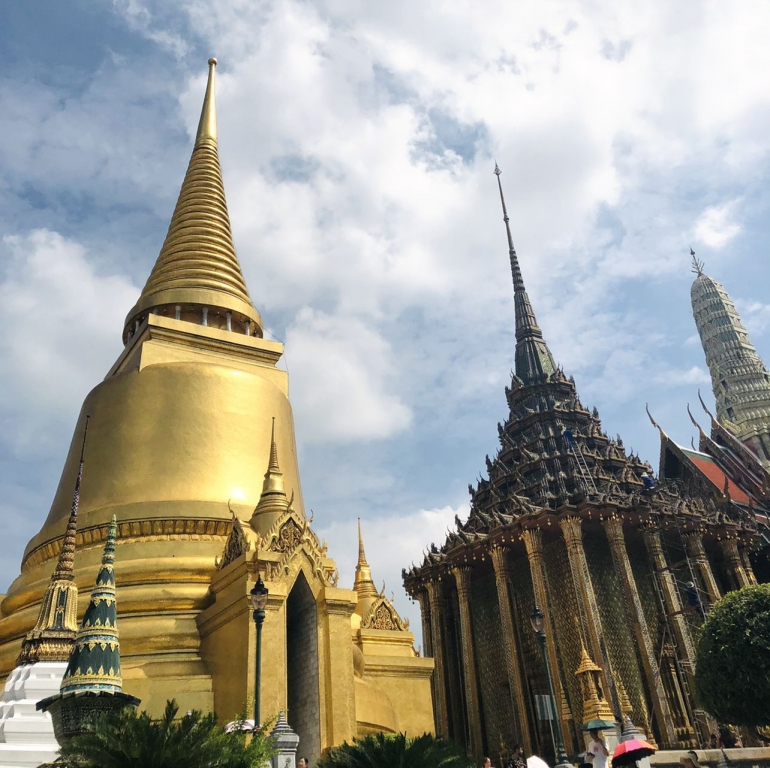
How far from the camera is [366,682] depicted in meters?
14.3

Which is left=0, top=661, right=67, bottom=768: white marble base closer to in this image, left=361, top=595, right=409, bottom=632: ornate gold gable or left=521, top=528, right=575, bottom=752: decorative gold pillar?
left=361, top=595, right=409, bottom=632: ornate gold gable

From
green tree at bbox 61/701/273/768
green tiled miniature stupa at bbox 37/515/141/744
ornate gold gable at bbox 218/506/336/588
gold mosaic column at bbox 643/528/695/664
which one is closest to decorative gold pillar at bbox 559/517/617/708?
gold mosaic column at bbox 643/528/695/664

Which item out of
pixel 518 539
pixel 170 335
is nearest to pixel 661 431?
pixel 518 539

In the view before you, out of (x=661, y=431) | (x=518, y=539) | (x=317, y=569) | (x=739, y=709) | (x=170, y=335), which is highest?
(x=661, y=431)

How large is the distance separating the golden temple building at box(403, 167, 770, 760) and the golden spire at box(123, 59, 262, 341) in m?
10.8

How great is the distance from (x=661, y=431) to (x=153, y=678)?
1054 inches

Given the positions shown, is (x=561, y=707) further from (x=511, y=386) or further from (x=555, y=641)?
(x=511, y=386)

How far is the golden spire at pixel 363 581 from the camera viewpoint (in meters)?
20.2

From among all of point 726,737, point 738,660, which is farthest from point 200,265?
point 726,737

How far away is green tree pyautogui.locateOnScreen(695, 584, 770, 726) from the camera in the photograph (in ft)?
51.0

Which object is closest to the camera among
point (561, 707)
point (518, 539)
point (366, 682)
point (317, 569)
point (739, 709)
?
point (317, 569)

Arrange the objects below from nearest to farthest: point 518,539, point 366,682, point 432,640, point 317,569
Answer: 1. point 317,569
2. point 366,682
3. point 518,539
4. point 432,640

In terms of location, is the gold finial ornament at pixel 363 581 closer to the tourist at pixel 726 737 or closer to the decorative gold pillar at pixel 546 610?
the decorative gold pillar at pixel 546 610

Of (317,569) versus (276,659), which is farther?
(317,569)
